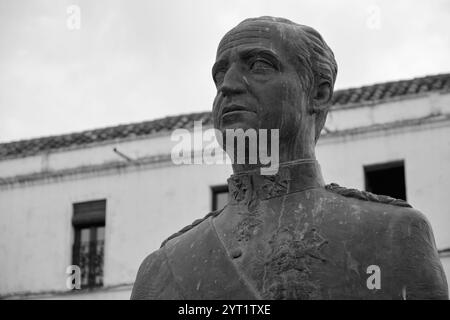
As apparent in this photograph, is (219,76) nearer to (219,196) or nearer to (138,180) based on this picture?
(219,196)

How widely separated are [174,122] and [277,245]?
30.7 meters

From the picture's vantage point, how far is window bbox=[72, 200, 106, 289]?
121 ft

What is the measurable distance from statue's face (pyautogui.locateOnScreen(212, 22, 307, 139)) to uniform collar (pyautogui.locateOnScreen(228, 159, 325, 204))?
0.17 metres

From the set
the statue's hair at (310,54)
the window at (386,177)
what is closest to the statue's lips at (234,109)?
the statue's hair at (310,54)

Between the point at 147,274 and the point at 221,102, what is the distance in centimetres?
89

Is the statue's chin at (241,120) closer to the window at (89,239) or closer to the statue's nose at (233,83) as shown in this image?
the statue's nose at (233,83)

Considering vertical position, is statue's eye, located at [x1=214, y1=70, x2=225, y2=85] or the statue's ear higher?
statue's eye, located at [x1=214, y1=70, x2=225, y2=85]

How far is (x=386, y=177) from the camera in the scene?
117 feet

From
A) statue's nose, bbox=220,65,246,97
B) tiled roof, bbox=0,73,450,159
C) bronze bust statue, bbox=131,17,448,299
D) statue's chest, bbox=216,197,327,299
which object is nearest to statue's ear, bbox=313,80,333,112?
bronze bust statue, bbox=131,17,448,299

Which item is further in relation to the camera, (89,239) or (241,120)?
(89,239)

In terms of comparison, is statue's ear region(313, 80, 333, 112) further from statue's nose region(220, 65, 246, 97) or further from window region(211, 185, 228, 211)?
window region(211, 185, 228, 211)

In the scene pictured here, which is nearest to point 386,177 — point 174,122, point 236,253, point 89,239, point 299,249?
point 174,122

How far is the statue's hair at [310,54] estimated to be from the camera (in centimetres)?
715
